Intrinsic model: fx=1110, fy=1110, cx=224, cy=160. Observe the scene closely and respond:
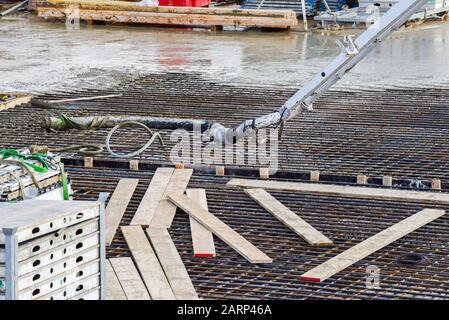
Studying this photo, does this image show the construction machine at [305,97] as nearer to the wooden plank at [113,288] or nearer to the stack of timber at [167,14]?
the wooden plank at [113,288]

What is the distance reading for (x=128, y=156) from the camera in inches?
551

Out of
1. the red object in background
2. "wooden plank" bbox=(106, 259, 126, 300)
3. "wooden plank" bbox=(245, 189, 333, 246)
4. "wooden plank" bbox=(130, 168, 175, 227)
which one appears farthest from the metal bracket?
the red object in background

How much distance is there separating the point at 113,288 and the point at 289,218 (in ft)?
8.93

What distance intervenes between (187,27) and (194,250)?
15.8 metres

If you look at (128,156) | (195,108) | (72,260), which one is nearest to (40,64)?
(195,108)

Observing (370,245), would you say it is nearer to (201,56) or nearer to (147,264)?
(147,264)

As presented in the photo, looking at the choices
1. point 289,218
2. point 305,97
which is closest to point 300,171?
point 305,97

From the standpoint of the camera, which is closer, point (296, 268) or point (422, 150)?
point (296, 268)

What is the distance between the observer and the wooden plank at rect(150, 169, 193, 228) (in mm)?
11750

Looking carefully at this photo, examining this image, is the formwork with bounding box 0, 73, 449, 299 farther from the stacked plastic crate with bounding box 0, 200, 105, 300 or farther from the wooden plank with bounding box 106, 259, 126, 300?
the stacked plastic crate with bounding box 0, 200, 105, 300

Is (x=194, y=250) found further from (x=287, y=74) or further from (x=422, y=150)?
(x=287, y=74)

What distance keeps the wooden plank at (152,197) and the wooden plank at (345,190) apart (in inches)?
31.1

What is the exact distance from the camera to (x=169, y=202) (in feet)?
40.7

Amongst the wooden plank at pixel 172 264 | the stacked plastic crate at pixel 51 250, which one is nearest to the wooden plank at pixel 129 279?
the wooden plank at pixel 172 264
